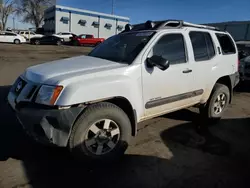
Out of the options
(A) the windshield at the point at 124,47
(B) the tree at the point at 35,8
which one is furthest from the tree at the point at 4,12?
(A) the windshield at the point at 124,47

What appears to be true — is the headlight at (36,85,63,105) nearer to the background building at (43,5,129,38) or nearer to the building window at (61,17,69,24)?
the background building at (43,5,129,38)

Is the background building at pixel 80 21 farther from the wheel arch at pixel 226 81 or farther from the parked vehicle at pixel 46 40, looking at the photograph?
the wheel arch at pixel 226 81

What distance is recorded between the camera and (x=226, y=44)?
16.2 ft

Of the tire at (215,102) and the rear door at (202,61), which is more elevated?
the rear door at (202,61)

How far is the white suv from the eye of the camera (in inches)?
107

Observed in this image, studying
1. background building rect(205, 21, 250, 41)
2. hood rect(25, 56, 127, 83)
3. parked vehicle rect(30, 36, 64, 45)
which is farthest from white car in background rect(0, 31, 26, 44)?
hood rect(25, 56, 127, 83)

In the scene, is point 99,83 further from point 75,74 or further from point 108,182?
point 108,182

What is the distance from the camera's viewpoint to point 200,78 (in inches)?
163

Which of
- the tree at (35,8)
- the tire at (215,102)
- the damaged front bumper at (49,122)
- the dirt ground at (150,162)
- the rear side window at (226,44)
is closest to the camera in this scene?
the damaged front bumper at (49,122)

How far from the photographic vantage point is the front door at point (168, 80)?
135 inches

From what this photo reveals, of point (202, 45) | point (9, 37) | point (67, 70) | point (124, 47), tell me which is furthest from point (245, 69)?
point (9, 37)

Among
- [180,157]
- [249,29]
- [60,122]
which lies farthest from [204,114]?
[249,29]

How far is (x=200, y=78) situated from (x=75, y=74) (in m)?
2.29

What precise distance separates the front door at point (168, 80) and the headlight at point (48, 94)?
123 cm
